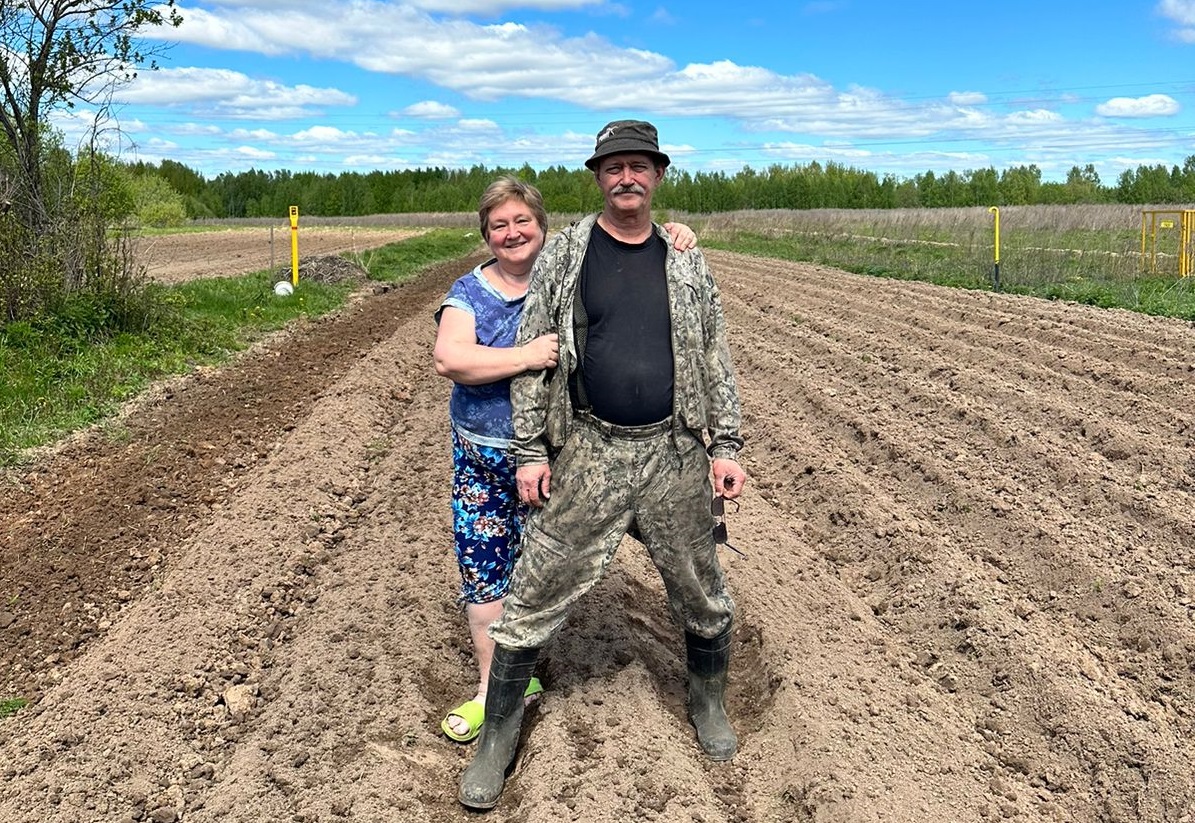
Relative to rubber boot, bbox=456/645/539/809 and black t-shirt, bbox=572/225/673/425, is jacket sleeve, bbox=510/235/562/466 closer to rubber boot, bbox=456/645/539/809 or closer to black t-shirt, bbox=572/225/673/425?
black t-shirt, bbox=572/225/673/425

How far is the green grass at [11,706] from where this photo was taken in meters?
3.90

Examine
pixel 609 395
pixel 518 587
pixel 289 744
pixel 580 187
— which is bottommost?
pixel 289 744

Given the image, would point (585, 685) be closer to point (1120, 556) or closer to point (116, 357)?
point (1120, 556)

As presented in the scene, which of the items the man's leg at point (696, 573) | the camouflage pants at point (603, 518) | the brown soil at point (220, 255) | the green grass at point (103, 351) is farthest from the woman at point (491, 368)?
the brown soil at point (220, 255)

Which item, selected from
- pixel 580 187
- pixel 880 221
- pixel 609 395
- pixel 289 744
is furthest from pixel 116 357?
pixel 580 187

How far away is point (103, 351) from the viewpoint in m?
10.0

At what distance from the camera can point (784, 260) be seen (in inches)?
1018

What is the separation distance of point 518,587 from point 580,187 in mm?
94093

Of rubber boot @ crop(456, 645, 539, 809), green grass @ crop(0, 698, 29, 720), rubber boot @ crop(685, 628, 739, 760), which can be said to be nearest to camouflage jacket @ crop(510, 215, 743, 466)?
rubber boot @ crop(456, 645, 539, 809)

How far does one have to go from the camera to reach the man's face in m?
2.97

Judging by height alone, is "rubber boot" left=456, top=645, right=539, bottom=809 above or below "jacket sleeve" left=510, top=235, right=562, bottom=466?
below

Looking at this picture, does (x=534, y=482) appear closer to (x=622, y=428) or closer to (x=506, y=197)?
(x=622, y=428)

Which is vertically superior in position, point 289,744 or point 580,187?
point 580,187

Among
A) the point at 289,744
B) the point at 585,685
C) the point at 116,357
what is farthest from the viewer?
the point at 116,357
